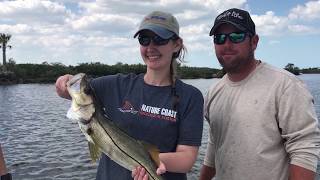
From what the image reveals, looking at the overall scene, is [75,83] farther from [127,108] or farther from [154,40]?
[154,40]

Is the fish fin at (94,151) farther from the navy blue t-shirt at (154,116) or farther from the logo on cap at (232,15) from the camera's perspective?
the logo on cap at (232,15)

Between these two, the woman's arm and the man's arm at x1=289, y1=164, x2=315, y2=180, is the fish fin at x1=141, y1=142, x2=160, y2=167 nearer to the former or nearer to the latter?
the woman's arm

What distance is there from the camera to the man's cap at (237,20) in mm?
4927

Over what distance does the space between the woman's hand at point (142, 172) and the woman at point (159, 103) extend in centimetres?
8

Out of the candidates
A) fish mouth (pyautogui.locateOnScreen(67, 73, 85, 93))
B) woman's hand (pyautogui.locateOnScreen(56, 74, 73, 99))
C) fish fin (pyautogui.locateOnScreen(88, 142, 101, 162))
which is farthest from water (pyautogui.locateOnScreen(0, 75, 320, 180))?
fish fin (pyautogui.locateOnScreen(88, 142, 101, 162))

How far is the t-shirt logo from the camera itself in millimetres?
4582

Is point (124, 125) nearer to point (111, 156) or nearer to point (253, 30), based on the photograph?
point (111, 156)

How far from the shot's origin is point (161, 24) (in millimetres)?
4582

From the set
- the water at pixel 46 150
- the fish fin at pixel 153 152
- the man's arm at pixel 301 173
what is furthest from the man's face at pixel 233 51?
the water at pixel 46 150

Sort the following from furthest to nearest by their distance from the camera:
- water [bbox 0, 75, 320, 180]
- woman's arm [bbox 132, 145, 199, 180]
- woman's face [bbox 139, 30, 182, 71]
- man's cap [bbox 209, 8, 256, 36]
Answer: water [bbox 0, 75, 320, 180] < man's cap [bbox 209, 8, 256, 36] < woman's face [bbox 139, 30, 182, 71] < woman's arm [bbox 132, 145, 199, 180]

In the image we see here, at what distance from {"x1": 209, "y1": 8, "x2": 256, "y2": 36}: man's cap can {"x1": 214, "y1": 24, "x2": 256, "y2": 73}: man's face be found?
49mm

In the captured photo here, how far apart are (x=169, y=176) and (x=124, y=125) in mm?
655

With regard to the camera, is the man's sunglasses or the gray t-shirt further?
the gray t-shirt

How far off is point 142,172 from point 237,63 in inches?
63.8
